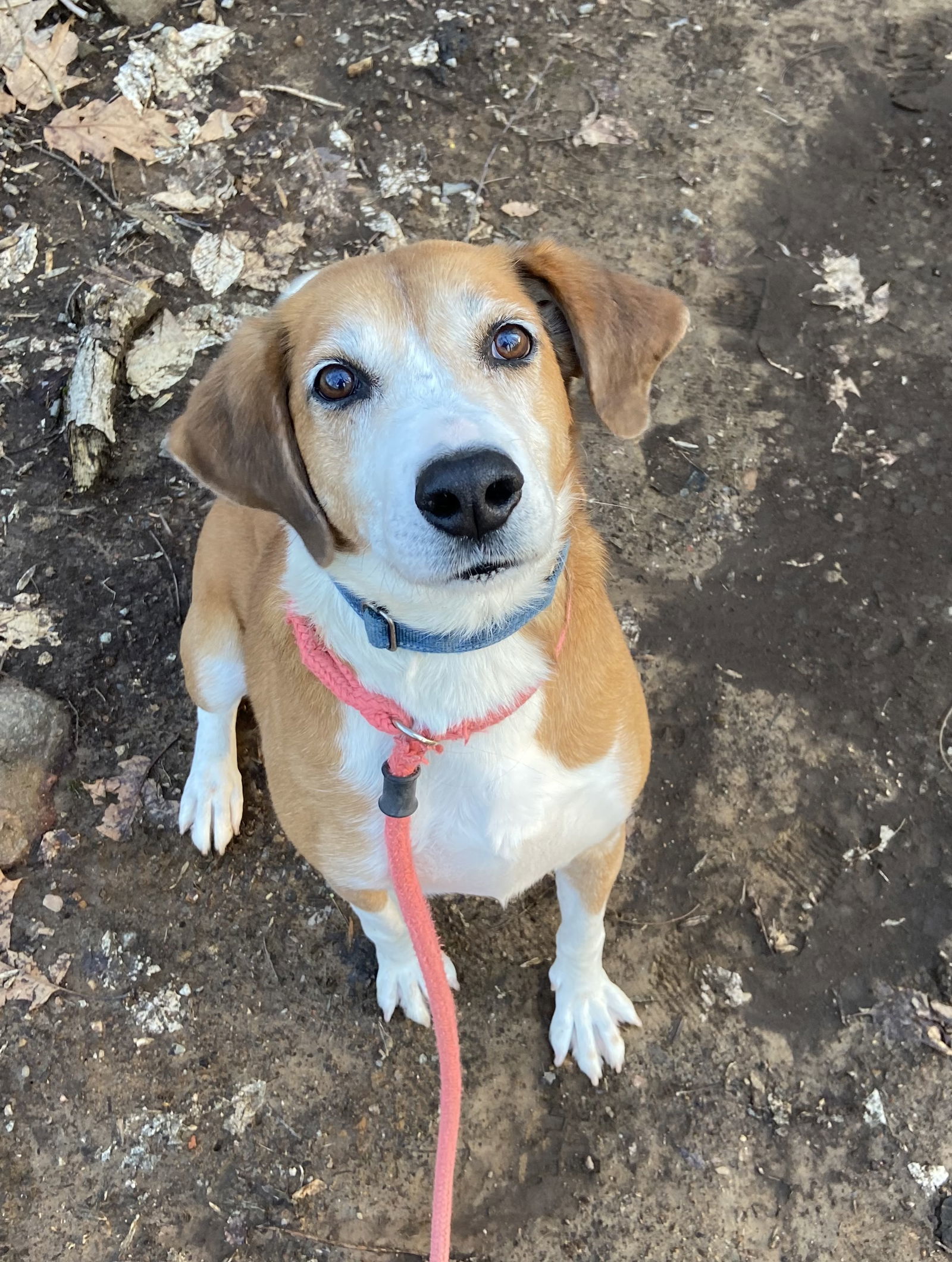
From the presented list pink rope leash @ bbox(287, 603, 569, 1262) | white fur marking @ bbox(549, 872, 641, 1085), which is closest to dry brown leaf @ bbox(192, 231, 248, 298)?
pink rope leash @ bbox(287, 603, 569, 1262)

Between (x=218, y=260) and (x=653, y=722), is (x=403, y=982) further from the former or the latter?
(x=218, y=260)

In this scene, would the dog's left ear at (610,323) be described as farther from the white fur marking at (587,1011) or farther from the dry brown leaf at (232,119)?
the dry brown leaf at (232,119)

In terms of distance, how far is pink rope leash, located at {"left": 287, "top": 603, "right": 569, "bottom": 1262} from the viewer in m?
2.30

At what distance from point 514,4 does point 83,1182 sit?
6493 mm

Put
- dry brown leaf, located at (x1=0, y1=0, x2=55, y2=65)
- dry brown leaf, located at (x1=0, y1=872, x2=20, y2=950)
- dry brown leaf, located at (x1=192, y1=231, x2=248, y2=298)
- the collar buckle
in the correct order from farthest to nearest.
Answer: dry brown leaf, located at (x1=0, y1=0, x2=55, y2=65) → dry brown leaf, located at (x1=192, y1=231, x2=248, y2=298) → dry brown leaf, located at (x1=0, y1=872, x2=20, y2=950) → the collar buckle

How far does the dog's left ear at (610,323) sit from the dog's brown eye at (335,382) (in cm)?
58

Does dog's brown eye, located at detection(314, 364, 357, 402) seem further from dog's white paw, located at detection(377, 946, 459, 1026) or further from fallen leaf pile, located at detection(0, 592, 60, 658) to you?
fallen leaf pile, located at detection(0, 592, 60, 658)

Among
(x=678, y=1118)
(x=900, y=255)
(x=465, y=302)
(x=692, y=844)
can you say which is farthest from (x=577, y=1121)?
(x=900, y=255)

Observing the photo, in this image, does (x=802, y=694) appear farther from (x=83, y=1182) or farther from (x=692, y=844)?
(x=83, y=1182)

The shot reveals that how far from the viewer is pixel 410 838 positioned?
2.44 meters

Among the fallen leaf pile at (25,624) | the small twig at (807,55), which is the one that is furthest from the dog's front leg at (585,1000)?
the small twig at (807,55)

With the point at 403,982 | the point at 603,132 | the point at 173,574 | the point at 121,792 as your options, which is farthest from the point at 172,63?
the point at 403,982

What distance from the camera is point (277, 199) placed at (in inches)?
204

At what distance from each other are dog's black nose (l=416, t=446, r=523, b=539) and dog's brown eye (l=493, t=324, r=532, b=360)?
505 mm
